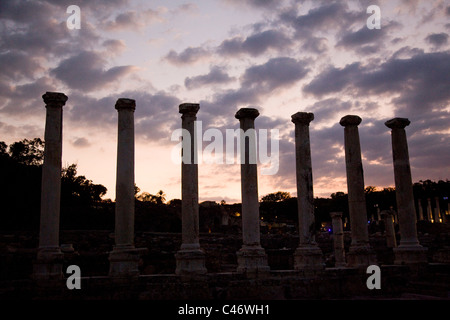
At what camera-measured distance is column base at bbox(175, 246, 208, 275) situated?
17.8m

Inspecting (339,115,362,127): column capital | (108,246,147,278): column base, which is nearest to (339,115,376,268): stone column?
(339,115,362,127): column capital

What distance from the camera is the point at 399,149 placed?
23.0m

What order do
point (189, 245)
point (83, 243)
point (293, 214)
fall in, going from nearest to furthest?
point (189, 245) < point (83, 243) < point (293, 214)

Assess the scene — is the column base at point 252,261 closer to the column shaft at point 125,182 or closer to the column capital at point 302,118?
the column shaft at point 125,182

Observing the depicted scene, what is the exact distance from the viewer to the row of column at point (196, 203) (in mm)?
17656

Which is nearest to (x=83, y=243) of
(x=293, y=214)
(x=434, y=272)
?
(x=434, y=272)

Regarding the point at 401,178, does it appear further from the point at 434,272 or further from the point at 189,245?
the point at 189,245

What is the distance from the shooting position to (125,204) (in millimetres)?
18172

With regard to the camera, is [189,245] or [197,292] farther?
[189,245]

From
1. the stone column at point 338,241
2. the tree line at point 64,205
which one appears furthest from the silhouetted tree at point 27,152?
the stone column at point 338,241

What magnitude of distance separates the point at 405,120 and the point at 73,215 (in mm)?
51152

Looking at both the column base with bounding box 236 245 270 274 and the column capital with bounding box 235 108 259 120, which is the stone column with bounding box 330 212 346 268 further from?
the column capital with bounding box 235 108 259 120

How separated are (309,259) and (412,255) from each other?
6.18 meters

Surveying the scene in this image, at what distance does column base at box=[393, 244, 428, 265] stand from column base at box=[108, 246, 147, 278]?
46.4 feet
